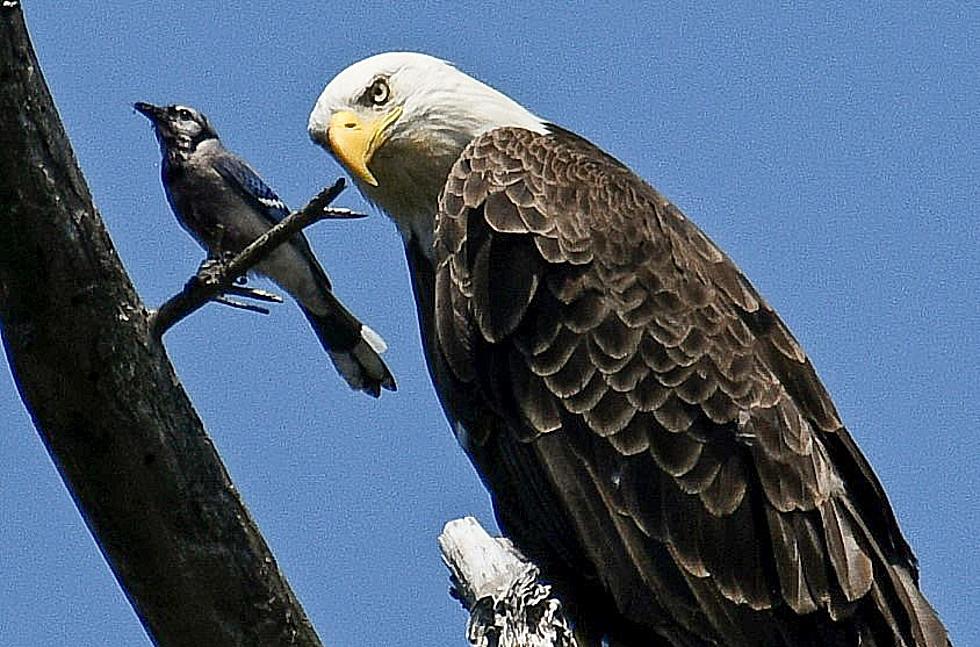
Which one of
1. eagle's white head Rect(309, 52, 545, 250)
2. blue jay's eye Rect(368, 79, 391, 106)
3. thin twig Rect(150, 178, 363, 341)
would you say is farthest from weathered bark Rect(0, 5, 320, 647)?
blue jay's eye Rect(368, 79, 391, 106)

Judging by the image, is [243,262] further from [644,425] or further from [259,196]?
[259,196]

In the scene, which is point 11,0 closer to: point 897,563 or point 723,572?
point 723,572

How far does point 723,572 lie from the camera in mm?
5059

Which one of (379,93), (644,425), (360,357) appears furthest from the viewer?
(360,357)

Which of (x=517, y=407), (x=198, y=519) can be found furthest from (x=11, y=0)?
(x=517, y=407)

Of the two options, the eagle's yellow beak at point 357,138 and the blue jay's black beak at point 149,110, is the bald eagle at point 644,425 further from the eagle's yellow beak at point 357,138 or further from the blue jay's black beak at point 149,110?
the blue jay's black beak at point 149,110

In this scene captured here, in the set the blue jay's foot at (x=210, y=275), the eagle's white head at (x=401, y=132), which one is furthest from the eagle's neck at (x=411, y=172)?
the blue jay's foot at (x=210, y=275)

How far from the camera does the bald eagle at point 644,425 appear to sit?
16.4ft

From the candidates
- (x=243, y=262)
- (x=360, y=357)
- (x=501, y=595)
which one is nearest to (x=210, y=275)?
(x=243, y=262)

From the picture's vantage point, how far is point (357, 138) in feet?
19.8

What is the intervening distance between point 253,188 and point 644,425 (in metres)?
4.13

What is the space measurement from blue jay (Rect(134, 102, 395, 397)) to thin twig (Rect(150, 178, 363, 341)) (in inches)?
160

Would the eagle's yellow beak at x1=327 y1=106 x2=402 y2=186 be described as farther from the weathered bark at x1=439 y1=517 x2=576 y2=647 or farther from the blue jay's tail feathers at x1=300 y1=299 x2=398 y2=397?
the blue jay's tail feathers at x1=300 y1=299 x2=398 y2=397

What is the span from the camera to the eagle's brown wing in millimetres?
5000
